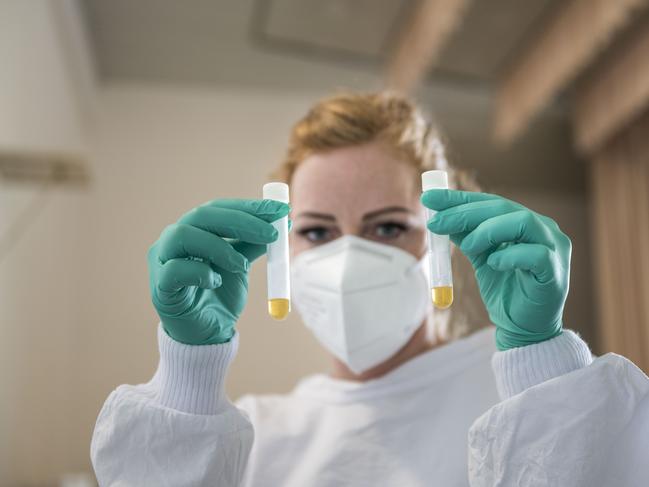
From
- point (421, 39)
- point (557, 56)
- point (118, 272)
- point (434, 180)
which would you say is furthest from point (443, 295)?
point (118, 272)

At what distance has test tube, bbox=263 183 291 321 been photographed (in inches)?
32.0

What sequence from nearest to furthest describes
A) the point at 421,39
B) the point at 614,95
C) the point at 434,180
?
the point at 434,180
the point at 421,39
the point at 614,95

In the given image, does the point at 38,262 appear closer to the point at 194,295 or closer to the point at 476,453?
the point at 194,295

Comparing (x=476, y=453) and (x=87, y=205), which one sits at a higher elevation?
(x=87, y=205)

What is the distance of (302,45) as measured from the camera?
113 inches

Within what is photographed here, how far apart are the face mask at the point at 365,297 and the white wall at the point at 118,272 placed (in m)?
1.35

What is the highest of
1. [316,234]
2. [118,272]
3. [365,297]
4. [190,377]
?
[118,272]

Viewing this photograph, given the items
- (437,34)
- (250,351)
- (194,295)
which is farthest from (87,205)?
(194,295)

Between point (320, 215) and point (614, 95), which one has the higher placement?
point (614, 95)

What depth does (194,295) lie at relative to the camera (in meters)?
0.82

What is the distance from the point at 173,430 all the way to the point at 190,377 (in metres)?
0.07

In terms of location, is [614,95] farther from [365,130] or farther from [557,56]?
[365,130]

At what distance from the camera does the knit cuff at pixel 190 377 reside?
0.82 m

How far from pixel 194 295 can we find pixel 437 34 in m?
1.86
